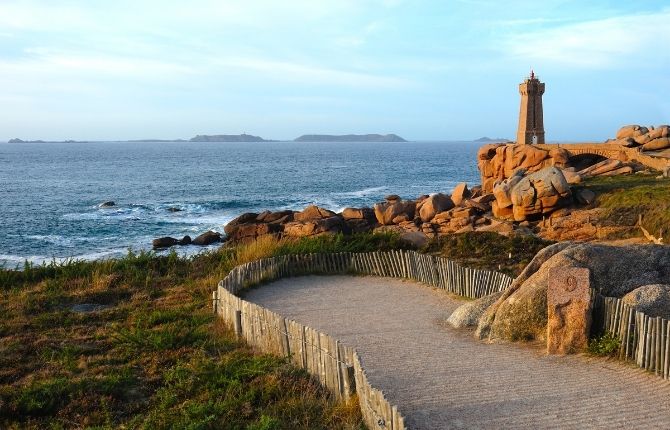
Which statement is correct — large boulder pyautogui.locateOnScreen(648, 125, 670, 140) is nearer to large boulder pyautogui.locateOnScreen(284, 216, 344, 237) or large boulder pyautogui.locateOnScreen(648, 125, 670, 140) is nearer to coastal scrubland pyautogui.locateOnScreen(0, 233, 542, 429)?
large boulder pyautogui.locateOnScreen(284, 216, 344, 237)

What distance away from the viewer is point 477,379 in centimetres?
1023

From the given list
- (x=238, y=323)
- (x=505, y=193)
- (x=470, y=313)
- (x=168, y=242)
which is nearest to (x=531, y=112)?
(x=505, y=193)

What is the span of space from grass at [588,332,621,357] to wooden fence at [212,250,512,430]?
3.89 meters

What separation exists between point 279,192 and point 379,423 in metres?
64.9

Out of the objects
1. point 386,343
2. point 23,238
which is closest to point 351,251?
point 386,343

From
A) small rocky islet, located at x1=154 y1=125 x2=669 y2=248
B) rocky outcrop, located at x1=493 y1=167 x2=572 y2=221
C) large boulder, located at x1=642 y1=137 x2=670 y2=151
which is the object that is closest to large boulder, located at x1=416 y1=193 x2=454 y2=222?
small rocky islet, located at x1=154 y1=125 x2=669 y2=248

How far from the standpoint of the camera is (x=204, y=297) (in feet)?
57.0

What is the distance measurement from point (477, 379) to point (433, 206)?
27506 mm

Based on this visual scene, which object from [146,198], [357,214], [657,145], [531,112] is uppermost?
[531,112]

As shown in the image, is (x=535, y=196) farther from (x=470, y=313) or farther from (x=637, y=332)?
(x=637, y=332)

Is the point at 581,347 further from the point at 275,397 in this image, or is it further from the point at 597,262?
the point at 275,397

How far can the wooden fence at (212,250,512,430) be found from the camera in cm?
931

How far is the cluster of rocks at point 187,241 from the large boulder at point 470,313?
27337 millimetres

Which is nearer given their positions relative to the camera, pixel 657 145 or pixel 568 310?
pixel 568 310
